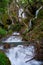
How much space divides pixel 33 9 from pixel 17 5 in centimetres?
94

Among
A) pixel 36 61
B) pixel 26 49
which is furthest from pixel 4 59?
pixel 26 49

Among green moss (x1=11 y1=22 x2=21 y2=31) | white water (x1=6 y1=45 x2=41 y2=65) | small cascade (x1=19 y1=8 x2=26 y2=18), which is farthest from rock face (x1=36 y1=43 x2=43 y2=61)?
small cascade (x1=19 y1=8 x2=26 y2=18)

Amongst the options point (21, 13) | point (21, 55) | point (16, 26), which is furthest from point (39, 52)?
point (21, 13)

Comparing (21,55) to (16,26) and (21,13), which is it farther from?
(21,13)

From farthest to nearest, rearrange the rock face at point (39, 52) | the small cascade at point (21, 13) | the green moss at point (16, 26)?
1. the small cascade at point (21, 13)
2. the green moss at point (16, 26)
3. the rock face at point (39, 52)

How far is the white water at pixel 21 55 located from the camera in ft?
20.9

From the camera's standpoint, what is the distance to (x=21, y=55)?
267 inches

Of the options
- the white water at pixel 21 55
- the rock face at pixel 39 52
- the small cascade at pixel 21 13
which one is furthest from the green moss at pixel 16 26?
the rock face at pixel 39 52

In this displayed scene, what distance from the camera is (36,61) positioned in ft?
20.8

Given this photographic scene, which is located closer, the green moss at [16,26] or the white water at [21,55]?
the white water at [21,55]

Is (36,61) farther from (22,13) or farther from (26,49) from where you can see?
(22,13)

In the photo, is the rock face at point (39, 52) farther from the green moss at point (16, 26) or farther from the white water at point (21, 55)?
the green moss at point (16, 26)

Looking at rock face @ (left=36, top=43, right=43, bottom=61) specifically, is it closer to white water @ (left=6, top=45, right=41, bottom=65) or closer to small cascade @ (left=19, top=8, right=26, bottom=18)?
white water @ (left=6, top=45, right=41, bottom=65)

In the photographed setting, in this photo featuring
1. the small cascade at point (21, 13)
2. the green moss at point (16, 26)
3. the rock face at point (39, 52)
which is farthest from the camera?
the small cascade at point (21, 13)
